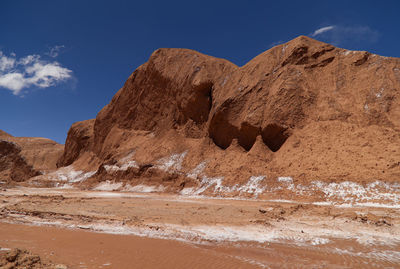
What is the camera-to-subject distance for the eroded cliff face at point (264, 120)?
60.7 ft

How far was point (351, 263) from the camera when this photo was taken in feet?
18.5

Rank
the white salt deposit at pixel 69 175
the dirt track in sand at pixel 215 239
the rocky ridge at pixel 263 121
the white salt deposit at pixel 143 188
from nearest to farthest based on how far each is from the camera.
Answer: the dirt track in sand at pixel 215 239 → the rocky ridge at pixel 263 121 → the white salt deposit at pixel 143 188 → the white salt deposit at pixel 69 175

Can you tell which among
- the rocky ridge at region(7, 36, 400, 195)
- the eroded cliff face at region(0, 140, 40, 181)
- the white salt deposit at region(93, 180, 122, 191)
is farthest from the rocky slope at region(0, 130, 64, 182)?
the white salt deposit at region(93, 180, 122, 191)

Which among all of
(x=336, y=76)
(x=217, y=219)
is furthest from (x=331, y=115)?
(x=217, y=219)

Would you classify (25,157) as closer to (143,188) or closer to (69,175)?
(69,175)

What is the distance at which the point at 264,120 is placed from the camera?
24.1m

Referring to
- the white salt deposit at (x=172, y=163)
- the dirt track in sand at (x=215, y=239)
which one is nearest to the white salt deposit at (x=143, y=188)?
the white salt deposit at (x=172, y=163)

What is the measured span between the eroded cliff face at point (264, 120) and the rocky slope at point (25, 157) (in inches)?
799

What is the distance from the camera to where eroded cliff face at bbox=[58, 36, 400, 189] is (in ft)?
60.7

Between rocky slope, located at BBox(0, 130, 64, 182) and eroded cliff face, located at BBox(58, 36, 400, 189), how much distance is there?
799 inches

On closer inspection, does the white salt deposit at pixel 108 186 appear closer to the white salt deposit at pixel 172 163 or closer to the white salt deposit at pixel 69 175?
the white salt deposit at pixel 172 163

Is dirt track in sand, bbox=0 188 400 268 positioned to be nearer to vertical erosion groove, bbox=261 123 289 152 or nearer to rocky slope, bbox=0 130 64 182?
vertical erosion groove, bbox=261 123 289 152

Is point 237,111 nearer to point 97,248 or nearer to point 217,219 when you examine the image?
point 217,219

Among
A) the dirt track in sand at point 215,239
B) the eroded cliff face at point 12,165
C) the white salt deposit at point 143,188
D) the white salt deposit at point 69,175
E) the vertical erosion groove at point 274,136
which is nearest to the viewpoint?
the dirt track in sand at point 215,239
